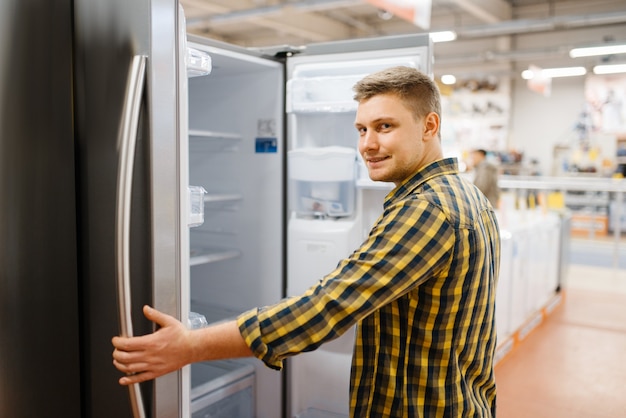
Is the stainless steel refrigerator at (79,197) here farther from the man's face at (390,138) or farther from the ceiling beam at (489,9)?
the ceiling beam at (489,9)

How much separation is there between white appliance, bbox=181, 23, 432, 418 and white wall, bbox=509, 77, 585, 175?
545 inches

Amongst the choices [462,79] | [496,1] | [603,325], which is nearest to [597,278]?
[603,325]

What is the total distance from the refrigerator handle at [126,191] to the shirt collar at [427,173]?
812mm

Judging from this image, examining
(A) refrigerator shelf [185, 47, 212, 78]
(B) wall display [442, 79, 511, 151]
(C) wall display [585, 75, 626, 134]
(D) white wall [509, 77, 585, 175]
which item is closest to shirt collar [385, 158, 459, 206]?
(A) refrigerator shelf [185, 47, 212, 78]

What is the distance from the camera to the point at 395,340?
1.63 m

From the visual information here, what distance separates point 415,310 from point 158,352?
0.70m

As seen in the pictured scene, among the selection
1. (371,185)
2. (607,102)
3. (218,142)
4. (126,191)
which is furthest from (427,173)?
(607,102)

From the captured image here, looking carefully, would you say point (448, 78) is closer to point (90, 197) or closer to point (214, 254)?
point (214, 254)

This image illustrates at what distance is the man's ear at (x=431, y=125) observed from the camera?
1703 millimetres

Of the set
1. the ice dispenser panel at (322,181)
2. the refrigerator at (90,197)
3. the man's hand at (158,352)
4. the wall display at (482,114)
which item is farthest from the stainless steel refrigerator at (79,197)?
the wall display at (482,114)

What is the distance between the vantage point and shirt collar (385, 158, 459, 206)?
5.54 ft

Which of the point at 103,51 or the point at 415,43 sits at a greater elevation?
the point at 415,43

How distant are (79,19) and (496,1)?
12.5 m

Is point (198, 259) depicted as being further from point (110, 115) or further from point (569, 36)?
point (569, 36)
